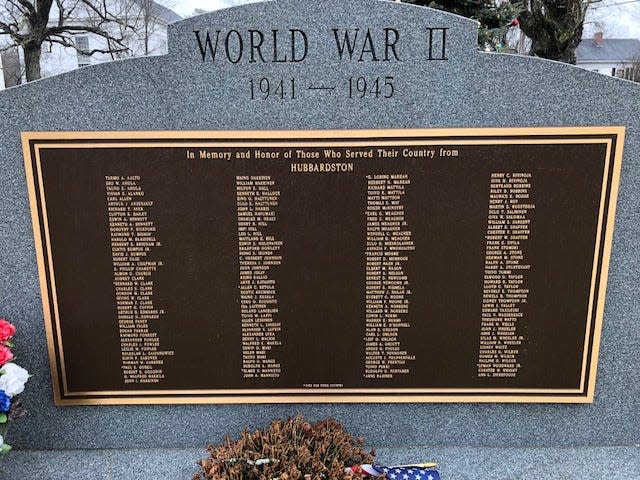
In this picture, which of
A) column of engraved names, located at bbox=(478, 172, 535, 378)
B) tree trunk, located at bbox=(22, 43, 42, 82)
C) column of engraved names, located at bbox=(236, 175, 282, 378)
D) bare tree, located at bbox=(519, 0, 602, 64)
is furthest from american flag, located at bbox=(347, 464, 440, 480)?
tree trunk, located at bbox=(22, 43, 42, 82)

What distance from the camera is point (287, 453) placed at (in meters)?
3.09

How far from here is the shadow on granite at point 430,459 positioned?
354 centimetres

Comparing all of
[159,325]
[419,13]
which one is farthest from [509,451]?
[419,13]

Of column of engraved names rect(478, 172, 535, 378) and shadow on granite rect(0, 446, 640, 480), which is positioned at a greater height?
column of engraved names rect(478, 172, 535, 378)

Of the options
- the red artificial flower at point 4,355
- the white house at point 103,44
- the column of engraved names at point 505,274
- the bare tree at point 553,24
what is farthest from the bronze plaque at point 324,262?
the white house at point 103,44

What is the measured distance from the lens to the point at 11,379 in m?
3.12

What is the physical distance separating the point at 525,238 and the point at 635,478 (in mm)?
1725

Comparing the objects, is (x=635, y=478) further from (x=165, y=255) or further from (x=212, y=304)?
(x=165, y=255)

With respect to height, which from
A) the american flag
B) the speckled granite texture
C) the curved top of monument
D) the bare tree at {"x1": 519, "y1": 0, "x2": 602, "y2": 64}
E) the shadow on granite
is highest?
the bare tree at {"x1": 519, "y1": 0, "x2": 602, "y2": 64}

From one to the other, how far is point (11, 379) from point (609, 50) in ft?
216

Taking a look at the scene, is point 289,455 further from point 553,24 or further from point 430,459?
point 553,24

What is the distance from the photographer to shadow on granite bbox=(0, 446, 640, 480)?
3541 millimetres

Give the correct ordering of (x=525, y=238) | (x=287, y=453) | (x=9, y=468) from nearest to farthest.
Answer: (x=287, y=453) < (x=525, y=238) < (x=9, y=468)

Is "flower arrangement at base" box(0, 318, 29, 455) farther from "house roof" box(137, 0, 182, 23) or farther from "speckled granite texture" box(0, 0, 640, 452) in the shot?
"house roof" box(137, 0, 182, 23)
